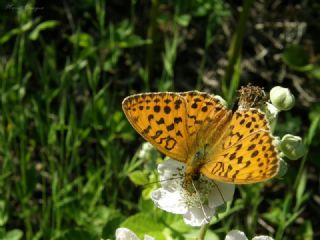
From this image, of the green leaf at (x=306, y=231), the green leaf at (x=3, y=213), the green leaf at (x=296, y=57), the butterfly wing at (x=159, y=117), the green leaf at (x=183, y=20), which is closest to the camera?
the butterfly wing at (x=159, y=117)

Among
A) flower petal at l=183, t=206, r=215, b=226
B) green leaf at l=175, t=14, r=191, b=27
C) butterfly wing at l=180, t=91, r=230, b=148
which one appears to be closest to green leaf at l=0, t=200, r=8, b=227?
flower petal at l=183, t=206, r=215, b=226

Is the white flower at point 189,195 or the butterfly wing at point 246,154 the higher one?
the butterfly wing at point 246,154

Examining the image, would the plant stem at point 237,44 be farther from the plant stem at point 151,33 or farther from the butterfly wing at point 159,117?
the butterfly wing at point 159,117

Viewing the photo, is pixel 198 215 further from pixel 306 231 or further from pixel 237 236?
pixel 306 231

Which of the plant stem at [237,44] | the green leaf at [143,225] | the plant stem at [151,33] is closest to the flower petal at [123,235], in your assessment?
the green leaf at [143,225]

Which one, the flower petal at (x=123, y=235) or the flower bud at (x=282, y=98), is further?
the flower bud at (x=282, y=98)

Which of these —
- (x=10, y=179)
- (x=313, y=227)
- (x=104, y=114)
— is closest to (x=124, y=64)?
(x=104, y=114)

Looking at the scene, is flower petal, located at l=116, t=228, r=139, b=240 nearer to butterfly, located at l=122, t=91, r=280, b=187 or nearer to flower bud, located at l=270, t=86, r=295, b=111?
butterfly, located at l=122, t=91, r=280, b=187
